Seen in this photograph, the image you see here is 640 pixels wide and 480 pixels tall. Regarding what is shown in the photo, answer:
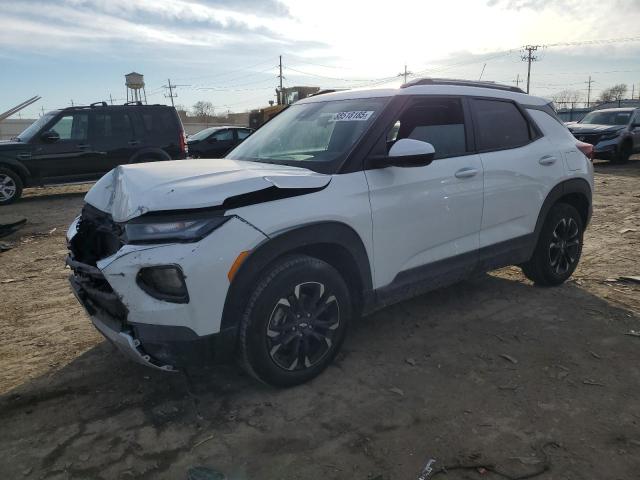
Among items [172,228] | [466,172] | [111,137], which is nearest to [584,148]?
[466,172]

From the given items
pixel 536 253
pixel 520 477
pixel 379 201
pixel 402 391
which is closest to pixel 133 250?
pixel 379 201

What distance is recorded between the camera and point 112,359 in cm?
340

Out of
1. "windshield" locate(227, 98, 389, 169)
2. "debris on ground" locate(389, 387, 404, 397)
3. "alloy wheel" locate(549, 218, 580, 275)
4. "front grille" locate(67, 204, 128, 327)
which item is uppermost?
"windshield" locate(227, 98, 389, 169)

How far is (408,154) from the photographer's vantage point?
2986 millimetres

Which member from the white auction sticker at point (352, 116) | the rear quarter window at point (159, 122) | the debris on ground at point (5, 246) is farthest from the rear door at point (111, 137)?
the white auction sticker at point (352, 116)

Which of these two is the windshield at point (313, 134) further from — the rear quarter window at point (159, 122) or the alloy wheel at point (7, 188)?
the alloy wheel at point (7, 188)

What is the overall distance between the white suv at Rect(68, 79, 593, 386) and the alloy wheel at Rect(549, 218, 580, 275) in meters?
0.17

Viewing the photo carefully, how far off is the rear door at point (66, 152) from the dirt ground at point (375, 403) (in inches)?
282

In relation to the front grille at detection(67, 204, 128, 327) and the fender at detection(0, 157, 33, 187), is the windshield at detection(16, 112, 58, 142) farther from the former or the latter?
the front grille at detection(67, 204, 128, 327)

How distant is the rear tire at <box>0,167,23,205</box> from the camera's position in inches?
403

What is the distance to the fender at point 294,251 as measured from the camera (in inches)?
101

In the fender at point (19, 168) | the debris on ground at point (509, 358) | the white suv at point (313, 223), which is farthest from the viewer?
the fender at point (19, 168)

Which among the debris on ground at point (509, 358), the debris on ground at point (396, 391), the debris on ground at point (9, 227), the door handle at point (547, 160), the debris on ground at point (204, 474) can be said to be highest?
the door handle at point (547, 160)

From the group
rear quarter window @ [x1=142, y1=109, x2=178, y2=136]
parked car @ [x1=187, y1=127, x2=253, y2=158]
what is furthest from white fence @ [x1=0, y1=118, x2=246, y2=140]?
rear quarter window @ [x1=142, y1=109, x2=178, y2=136]
